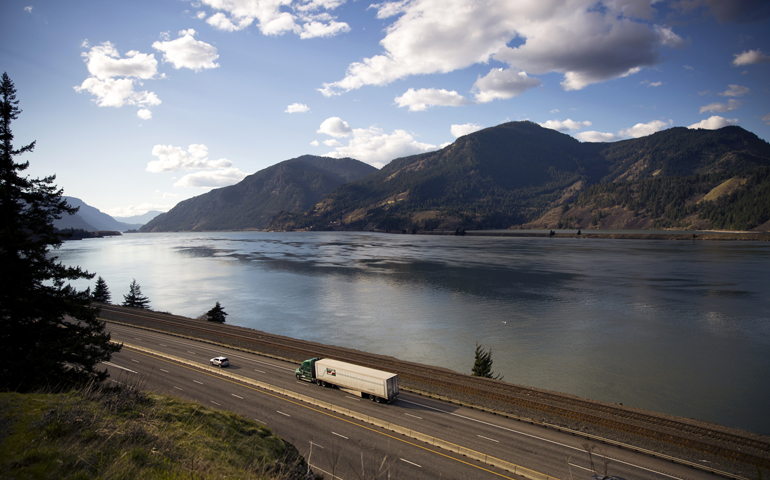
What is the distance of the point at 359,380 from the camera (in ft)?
86.8

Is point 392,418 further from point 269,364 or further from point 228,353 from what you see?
point 228,353

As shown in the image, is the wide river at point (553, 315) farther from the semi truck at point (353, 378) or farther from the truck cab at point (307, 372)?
the truck cab at point (307, 372)

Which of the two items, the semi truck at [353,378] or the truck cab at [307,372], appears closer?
the semi truck at [353,378]

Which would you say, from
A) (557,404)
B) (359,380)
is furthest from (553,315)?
(359,380)

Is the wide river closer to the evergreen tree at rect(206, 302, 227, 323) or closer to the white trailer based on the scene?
the evergreen tree at rect(206, 302, 227, 323)

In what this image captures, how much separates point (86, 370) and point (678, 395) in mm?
45965

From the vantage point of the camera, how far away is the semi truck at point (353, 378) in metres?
25.5

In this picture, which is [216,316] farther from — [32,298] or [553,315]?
[553,315]

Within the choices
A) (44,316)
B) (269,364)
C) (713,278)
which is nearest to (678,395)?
(269,364)

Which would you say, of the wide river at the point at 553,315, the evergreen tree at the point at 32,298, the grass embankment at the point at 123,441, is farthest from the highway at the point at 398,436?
the wide river at the point at 553,315

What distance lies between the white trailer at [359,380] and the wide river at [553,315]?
1730 centimetres

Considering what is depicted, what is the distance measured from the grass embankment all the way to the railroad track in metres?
17.3

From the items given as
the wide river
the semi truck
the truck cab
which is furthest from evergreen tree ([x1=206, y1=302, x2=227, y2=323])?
the semi truck

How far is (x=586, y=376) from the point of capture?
124 feet
